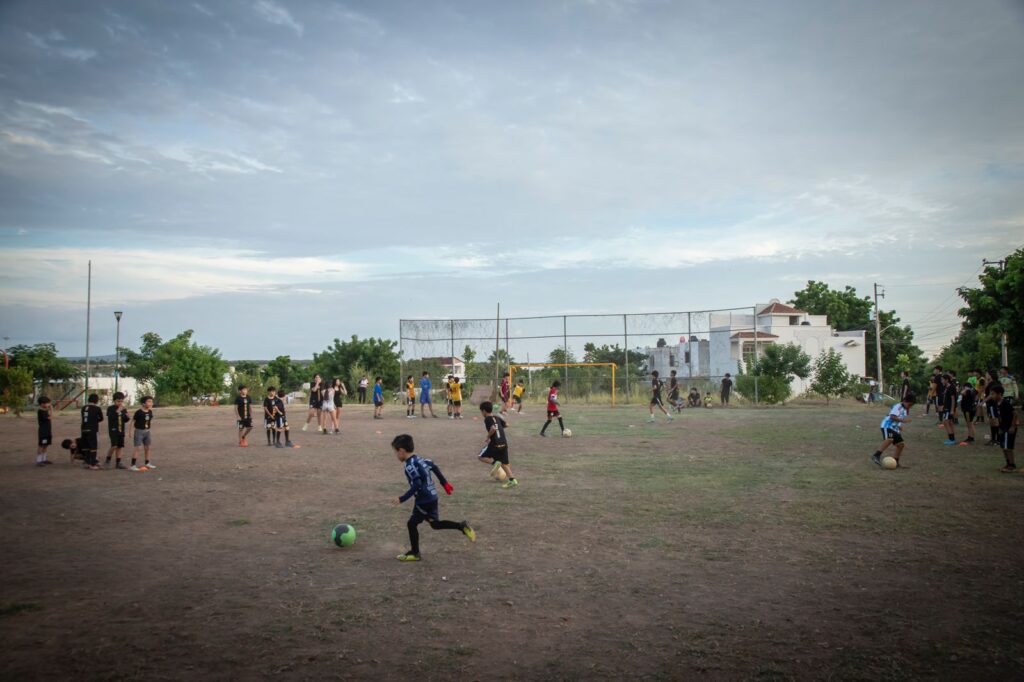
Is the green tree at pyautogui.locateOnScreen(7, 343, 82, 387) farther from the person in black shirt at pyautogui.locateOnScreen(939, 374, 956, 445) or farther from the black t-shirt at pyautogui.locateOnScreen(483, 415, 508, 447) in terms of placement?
the person in black shirt at pyautogui.locateOnScreen(939, 374, 956, 445)

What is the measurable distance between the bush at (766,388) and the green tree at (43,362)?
4098 cm

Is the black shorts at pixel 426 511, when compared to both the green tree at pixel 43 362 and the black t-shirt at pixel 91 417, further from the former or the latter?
the green tree at pixel 43 362

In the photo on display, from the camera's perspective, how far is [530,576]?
728 centimetres

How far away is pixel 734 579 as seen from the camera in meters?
7.12

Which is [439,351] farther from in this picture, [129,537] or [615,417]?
[129,537]

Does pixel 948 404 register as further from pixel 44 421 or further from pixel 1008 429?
pixel 44 421

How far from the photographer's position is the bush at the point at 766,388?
37.2m

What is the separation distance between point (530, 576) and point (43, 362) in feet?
171

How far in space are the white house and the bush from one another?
170cm

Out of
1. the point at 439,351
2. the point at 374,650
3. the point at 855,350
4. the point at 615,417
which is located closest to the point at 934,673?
the point at 374,650

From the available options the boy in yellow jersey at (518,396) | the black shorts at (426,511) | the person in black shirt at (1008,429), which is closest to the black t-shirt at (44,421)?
the black shorts at (426,511)

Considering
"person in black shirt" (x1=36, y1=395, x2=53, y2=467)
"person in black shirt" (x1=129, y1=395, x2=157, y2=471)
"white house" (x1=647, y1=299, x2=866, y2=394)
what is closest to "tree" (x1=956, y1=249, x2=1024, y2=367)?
"white house" (x1=647, y1=299, x2=866, y2=394)

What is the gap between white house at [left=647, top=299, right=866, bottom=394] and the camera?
4221cm

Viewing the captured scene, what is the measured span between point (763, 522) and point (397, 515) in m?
5.09
